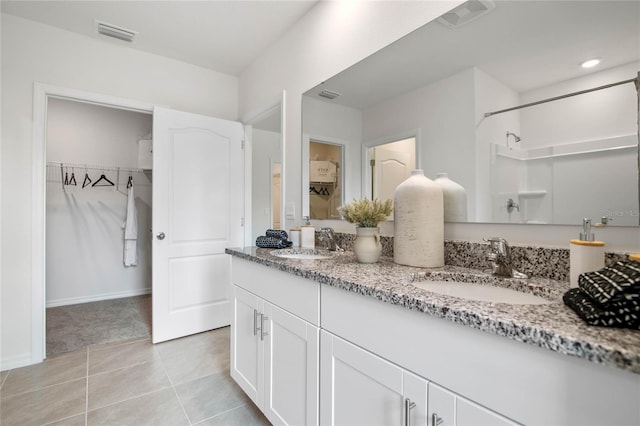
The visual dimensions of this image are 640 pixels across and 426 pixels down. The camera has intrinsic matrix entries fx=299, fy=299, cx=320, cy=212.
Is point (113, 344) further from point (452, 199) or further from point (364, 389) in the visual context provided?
point (452, 199)

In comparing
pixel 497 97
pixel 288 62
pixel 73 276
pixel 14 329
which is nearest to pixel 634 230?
pixel 497 97

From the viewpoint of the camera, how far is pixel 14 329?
2.13 metres

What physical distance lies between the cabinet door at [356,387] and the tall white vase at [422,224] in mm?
460

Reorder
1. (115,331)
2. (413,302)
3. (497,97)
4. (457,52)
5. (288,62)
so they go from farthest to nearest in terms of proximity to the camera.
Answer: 1. (115,331)
2. (288,62)
3. (457,52)
4. (497,97)
5. (413,302)

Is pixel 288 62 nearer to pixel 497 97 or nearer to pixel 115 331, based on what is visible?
pixel 497 97

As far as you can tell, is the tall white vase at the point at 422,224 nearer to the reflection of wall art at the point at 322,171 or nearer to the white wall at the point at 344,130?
the white wall at the point at 344,130

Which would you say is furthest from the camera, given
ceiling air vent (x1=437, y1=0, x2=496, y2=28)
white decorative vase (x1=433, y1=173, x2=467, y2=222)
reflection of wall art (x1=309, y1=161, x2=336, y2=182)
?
reflection of wall art (x1=309, y1=161, x2=336, y2=182)

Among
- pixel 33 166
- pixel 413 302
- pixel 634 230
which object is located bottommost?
pixel 413 302

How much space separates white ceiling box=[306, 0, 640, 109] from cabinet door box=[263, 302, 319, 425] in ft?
3.98

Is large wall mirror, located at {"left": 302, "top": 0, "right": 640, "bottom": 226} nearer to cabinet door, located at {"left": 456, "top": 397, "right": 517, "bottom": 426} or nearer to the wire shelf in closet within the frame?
cabinet door, located at {"left": 456, "top": 397, "right": 517, "bottom": 426}

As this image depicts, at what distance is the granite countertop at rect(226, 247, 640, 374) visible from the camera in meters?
0.48

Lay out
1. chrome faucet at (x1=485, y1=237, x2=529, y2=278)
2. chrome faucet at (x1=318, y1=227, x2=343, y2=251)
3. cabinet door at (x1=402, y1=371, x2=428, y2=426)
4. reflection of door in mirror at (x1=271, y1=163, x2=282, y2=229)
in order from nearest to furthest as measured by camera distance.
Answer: cabinet door at (x1=402, y1=371, x2=428, y2=426)
chrome faucet at (x1=485, y1=237, x2=529, y2=278)
chrome faucet at (x1=318, y1=227, x2=343, y2=251)
reflection of door in mirror at (x1=271, y1=163, x2=282, y2=229)

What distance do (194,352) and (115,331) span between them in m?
0.96

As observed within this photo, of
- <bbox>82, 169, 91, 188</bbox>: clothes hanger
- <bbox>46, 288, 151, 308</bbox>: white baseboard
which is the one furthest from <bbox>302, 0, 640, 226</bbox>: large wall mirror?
<bbox>46, 288, 151, 308</bbox>: white baseboard
